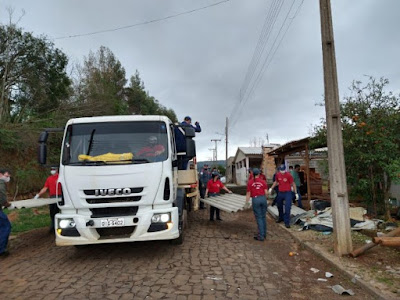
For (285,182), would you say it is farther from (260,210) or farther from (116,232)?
(116,232)

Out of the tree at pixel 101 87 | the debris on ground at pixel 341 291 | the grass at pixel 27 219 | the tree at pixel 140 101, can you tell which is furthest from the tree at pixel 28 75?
the debris on ground at pixel 341 291

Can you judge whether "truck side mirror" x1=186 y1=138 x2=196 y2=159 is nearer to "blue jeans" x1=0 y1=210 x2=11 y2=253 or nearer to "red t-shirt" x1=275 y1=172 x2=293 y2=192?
"red t-shirt" x1=275 y1=172 x2=293 y2=192

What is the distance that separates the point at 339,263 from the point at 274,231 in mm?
3002

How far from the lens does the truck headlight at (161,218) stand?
4875 mm

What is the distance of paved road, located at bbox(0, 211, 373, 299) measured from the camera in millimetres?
3902

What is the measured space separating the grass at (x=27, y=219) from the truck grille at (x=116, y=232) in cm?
488

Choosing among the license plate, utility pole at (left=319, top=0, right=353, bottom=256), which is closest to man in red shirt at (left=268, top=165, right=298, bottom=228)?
utility pole at (left=319, top=0, right=353, bottom=256)

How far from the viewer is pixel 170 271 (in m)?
4.64

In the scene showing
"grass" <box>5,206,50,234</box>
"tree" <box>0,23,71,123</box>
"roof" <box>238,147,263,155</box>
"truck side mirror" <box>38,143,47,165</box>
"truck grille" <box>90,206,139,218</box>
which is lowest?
"grass" <box>5,206,50,234</box>

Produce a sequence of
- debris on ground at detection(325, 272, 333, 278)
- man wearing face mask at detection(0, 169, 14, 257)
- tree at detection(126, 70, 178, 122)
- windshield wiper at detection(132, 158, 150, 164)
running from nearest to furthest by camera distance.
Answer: debris on ground at detection(325, 272, 333, 278), windshield wiper at detection(132, 158, 150, 164), man wearing face mask at detection(0, 169, 14, 257), tree at detection(126, 70, 178, 122)

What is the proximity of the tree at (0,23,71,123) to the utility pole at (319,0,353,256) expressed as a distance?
1583cm

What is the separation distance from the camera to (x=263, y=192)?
21.7 feet

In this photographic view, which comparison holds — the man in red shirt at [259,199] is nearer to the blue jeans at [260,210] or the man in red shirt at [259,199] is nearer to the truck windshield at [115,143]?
the blue jeans at [260,210]

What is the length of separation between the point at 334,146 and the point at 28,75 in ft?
58.0
